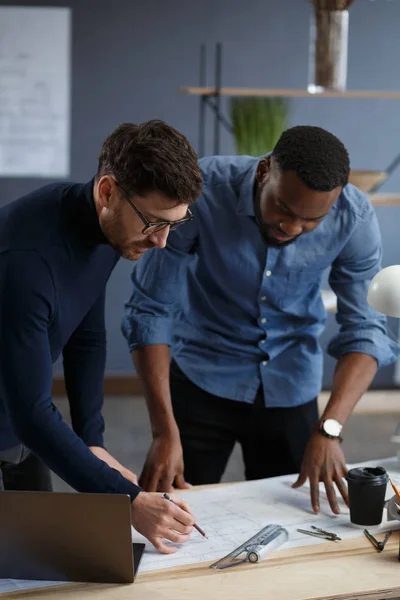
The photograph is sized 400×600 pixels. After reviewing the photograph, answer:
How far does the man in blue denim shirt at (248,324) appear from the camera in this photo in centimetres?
221

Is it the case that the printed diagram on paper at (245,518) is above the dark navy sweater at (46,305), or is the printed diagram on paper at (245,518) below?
below

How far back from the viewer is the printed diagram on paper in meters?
1.64

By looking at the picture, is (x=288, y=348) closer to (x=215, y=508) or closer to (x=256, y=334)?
(x=256, y=334)

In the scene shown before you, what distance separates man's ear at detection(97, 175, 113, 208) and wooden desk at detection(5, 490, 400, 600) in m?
0.68

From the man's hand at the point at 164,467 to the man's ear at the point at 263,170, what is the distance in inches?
25.7

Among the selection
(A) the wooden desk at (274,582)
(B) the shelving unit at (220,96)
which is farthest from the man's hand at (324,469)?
(B) the shelving unit at (220,96)

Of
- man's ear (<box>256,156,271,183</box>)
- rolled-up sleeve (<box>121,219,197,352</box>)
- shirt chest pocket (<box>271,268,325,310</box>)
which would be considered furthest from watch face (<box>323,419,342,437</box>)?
man's ear (<box>256,156,271,183</box>)

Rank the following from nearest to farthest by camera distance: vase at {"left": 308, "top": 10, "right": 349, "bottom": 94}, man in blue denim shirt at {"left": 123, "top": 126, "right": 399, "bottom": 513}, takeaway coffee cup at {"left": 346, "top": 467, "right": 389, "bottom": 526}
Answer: takeaway coffee cup at {"left": 346, "top": 467, "right": 389, "bottom": 526}
man in blue denim shirt at {"left": 123, "top": 126, "right": 399, "bottom": 513}
vase at {"left": 308, "top": 10, "right": 349, "bottom": 94}

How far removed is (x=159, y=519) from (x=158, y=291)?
30.9 inches

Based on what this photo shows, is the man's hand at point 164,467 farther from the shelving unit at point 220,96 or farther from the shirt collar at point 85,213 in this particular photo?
the shelving unit at point 220,96

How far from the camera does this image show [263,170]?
2.12 metres

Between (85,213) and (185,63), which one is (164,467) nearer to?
(85,213)

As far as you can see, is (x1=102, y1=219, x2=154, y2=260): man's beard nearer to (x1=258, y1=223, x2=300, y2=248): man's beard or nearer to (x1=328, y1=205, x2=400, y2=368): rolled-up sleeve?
(x1=258, y1=223, x2=300, y2=248): man's beard

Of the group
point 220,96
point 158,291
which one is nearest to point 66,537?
point 158,291
